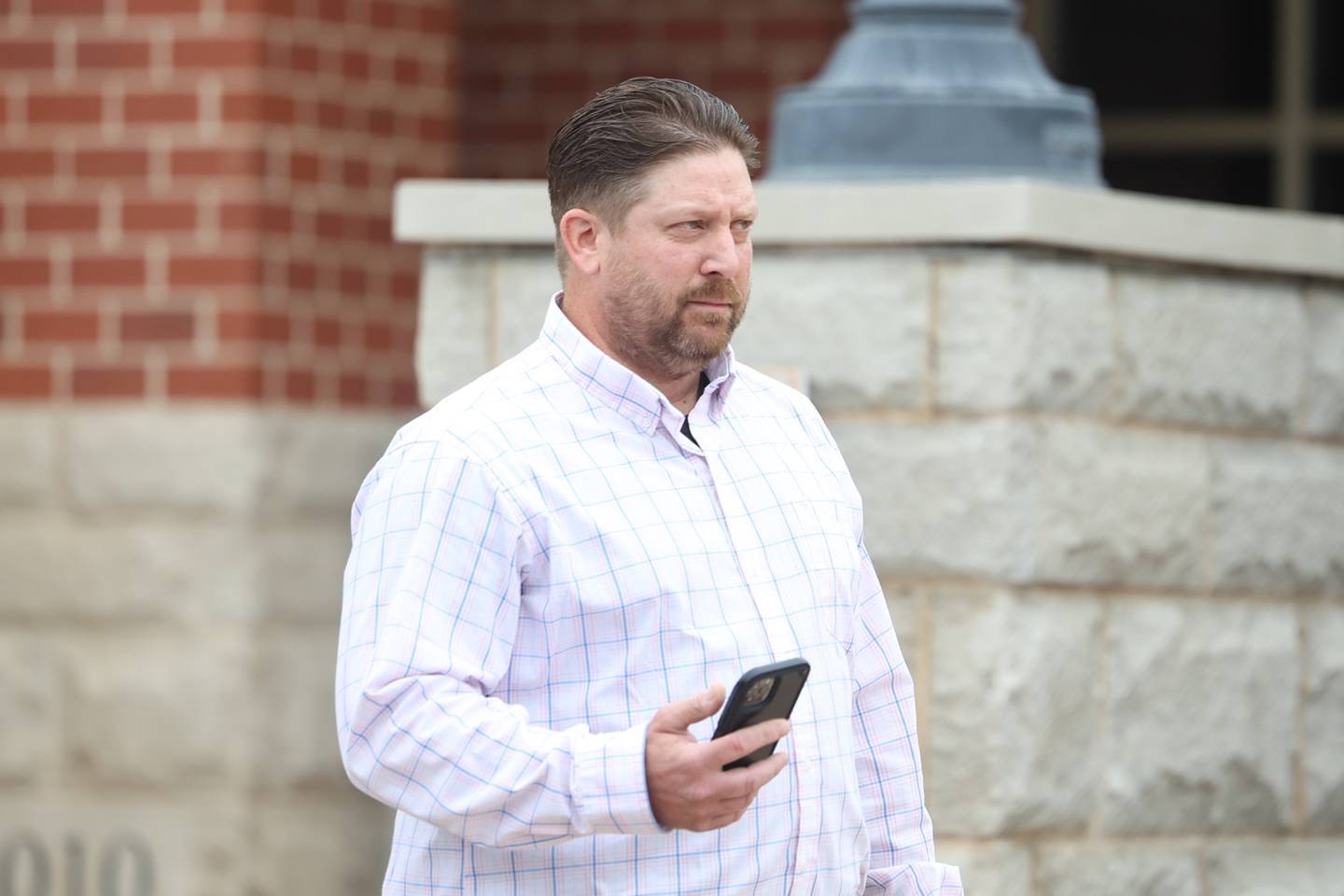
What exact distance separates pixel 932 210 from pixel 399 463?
1.82m

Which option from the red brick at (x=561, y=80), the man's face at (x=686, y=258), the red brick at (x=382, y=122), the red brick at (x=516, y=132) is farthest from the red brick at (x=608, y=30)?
the man's face at (x=686, y=258)

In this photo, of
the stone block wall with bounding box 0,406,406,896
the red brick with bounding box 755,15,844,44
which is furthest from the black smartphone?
the red brick with bounding box 755,15,844,44

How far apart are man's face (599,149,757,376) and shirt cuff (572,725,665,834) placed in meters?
0.53

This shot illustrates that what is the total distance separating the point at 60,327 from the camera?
591 centimetres

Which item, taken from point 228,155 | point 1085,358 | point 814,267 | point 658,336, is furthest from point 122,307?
point 658,336

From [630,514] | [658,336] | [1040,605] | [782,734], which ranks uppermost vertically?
[658,336]

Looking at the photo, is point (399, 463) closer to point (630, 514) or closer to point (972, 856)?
point (630, 514)

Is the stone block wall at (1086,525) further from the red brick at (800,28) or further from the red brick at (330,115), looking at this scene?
the red brick at (800,28)

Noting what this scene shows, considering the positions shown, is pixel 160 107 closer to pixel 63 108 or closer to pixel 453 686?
pixel 63 108

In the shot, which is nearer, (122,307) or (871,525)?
(871,525)

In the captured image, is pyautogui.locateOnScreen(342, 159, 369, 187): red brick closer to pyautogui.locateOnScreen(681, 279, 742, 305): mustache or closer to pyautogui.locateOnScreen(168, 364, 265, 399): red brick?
pyautogui.locateOnScreen(168, 364, 265, 399): red brick

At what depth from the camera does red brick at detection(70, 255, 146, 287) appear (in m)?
5.83

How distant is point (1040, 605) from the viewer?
4.35 m

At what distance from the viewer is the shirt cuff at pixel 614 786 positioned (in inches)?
99.4
